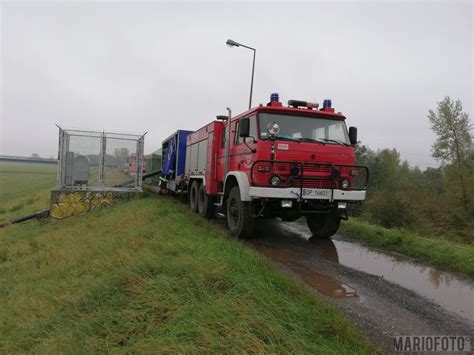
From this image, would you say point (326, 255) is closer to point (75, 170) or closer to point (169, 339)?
point (169, 339)

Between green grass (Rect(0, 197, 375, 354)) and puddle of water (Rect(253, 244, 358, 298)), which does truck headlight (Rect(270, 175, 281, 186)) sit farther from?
→ green grass (Rect(0, 197, 375, 354))

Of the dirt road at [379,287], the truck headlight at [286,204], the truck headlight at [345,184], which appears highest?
the truck headlight at [345,184]

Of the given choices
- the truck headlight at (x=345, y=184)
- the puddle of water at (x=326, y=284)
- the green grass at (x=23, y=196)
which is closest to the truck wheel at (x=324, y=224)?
the truck headlight at (x=345, y=184)

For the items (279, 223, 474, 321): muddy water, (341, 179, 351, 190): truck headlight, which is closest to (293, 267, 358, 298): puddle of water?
(279, 223, 474, 321): muddy water

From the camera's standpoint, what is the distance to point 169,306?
3434 millimetres

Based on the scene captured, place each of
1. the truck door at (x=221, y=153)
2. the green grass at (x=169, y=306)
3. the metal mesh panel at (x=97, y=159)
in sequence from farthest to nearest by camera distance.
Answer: the metal mesh panel at (x=97, y=159) → the truck door at (x=221, y=153) → the green grass at (x=169, y=306)

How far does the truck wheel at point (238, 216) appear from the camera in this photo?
637 cm

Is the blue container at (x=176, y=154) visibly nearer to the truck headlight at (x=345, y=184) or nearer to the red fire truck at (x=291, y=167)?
the red fire truck at (x=291, y=167)

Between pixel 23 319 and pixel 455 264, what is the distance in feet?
21.2

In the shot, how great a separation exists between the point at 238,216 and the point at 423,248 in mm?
3574

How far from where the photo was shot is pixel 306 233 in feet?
26.5

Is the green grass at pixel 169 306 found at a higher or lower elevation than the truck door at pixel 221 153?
lower

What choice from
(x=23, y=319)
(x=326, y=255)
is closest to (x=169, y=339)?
(x=23, y=319)

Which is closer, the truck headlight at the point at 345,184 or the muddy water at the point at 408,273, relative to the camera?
the muddy water at the point at 408,273
